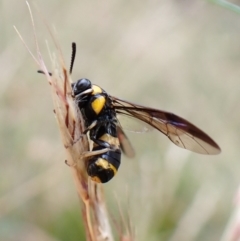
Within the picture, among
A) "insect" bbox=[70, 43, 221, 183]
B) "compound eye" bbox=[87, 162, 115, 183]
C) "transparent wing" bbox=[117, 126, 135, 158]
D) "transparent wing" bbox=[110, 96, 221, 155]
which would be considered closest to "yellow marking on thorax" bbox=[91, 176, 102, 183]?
"compound eye" bbox=[87, 162, 115, 183]

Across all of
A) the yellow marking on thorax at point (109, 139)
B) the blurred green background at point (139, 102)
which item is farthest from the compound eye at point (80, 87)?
the blurred green background at point (139, 102)

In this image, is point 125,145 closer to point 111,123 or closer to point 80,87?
point 111,123

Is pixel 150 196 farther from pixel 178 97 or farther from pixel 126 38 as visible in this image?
pixel 126 38

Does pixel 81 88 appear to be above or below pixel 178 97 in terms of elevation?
below

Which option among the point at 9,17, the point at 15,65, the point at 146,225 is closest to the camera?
the point at 146,225

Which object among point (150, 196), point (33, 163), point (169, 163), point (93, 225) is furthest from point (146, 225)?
point (93, 225)

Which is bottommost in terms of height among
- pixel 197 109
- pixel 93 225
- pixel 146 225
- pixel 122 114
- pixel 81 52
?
pixel 93 225
